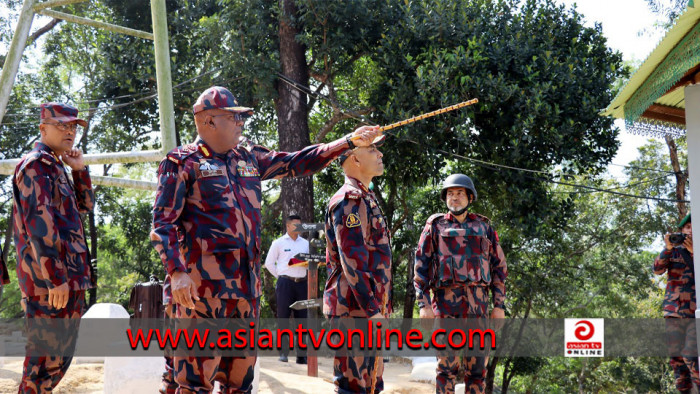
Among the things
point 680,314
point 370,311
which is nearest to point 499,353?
point 680,314

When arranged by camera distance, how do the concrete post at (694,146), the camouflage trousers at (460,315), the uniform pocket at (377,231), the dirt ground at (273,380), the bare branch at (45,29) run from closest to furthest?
the uniform pocket at (377,231)
the concrete post at (694,146)
the camouflage trousers at (460,315)
the dirt ground at (273,380)
the bare branch at (45,29)

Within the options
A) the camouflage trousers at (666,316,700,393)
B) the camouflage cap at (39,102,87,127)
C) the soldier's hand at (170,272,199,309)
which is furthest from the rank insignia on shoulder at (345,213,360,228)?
the camouflage trousers at (666,316,700,393)

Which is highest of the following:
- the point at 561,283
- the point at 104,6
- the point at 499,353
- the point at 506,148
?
the point at 104,6

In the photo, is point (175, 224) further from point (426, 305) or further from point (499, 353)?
point (499, 353)

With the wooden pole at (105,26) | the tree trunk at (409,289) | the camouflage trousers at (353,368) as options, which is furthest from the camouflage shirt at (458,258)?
the tree trunk at (409,289)

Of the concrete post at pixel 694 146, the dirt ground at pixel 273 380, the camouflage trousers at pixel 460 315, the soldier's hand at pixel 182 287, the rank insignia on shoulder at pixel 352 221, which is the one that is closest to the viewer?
the soldier's hand at pixel 182 287

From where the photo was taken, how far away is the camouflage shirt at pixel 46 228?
4305 millimetres

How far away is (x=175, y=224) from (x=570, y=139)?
8932 mm

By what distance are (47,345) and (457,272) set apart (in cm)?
354

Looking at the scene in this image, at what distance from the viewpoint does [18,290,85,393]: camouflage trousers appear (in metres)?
4.23

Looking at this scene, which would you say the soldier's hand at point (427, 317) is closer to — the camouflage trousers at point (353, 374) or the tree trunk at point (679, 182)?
the camouflage trousers at point (353, 374)

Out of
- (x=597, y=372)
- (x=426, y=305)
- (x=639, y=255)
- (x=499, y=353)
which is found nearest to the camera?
(x=426, y=305)

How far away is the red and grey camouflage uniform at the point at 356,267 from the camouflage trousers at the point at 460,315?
4.47ft

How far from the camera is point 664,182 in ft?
73.9
